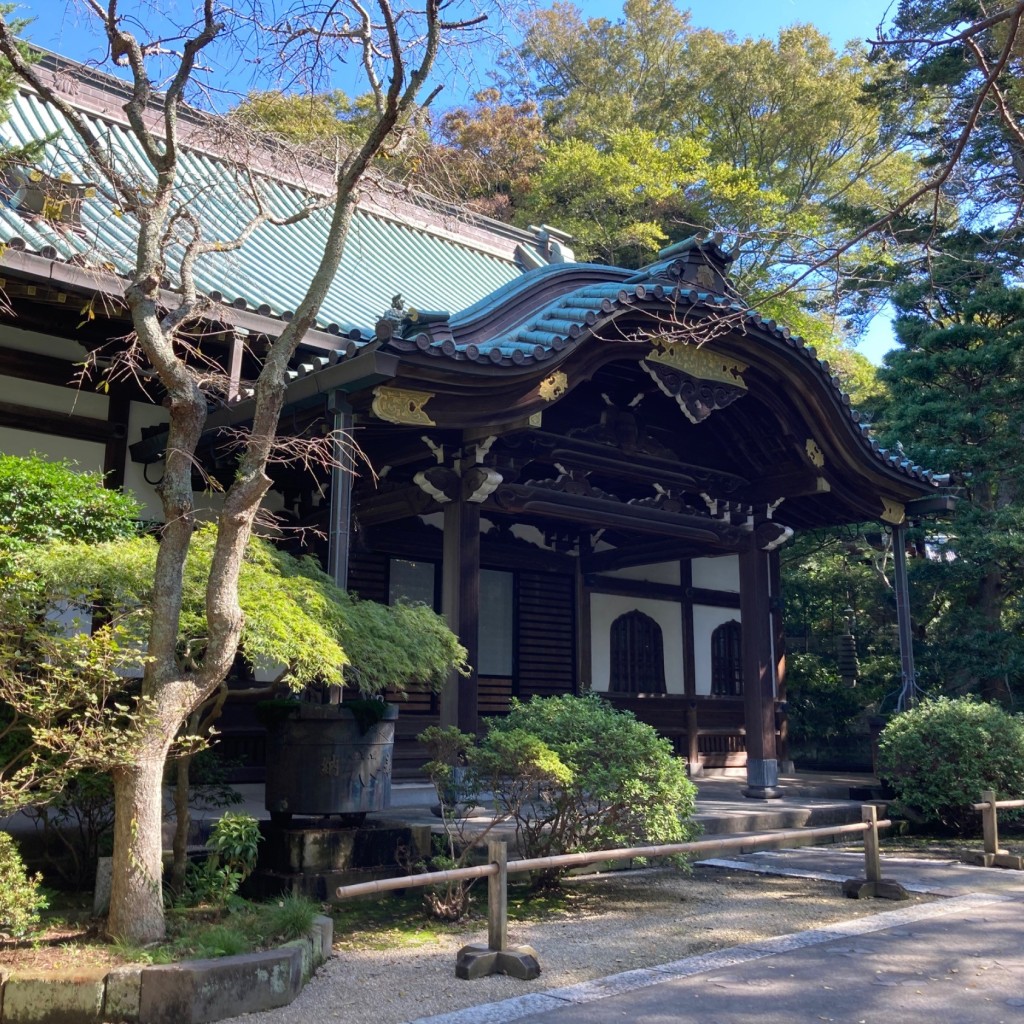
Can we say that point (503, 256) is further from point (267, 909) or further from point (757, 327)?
point (267, 909)

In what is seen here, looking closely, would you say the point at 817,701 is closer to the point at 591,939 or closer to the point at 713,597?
the point at 713,597

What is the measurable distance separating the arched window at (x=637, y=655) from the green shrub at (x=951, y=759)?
4.06 meters

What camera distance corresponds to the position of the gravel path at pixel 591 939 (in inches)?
183

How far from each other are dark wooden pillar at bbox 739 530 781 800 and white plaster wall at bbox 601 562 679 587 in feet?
8.64

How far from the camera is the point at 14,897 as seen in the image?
Answer: 14.9 ft

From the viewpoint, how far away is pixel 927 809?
1015cm

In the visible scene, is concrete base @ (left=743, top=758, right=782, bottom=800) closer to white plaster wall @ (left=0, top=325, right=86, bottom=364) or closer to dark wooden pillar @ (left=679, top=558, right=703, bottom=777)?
dark wooden pillar @ (left=679, top=558, right=703, bottom=777)

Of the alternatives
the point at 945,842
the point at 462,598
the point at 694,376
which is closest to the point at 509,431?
the point at 462,598

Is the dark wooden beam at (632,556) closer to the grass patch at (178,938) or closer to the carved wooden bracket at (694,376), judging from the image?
the carved wooden bracket at (694,376)

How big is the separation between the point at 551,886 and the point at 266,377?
14.1 feet

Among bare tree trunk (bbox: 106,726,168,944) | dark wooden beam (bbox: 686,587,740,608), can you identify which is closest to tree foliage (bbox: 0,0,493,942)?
bare tree trunk (bbox: 106,726,168,944)

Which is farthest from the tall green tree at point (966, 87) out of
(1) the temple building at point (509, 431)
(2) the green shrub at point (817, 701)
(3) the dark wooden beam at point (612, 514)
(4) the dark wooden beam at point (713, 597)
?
(2) the green shrub at point (817, 701)

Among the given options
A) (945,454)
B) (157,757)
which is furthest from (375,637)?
(945,454)

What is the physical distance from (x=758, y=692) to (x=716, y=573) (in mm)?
4337
